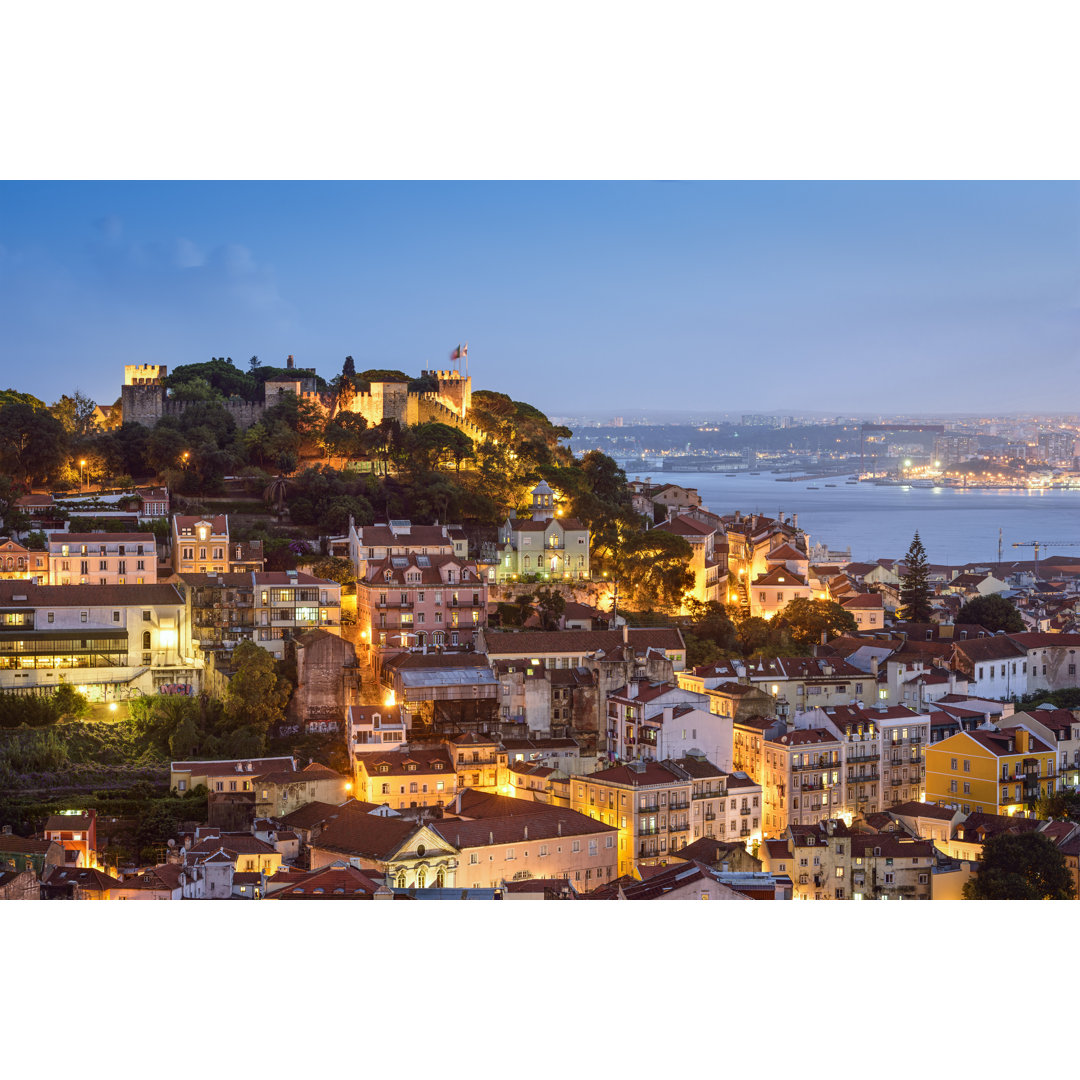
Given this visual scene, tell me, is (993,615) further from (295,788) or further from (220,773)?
(220,773)

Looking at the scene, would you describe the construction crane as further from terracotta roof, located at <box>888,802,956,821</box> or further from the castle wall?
terracotta roof, located at <box>888,802,956,821</box>

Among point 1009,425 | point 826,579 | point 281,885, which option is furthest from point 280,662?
point 1009,425

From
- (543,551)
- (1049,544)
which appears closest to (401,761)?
(543,551)

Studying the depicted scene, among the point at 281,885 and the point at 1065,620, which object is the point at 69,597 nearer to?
the point at 281,885

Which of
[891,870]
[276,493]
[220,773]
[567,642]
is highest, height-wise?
[276,493]

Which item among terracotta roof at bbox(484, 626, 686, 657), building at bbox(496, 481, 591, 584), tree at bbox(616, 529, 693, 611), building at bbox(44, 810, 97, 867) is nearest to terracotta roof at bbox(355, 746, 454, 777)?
terracotta roof at bbox(484, 626, 686, 657)

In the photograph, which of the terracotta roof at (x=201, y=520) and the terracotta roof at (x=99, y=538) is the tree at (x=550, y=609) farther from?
the terracotta roof at (x=99, y=538)

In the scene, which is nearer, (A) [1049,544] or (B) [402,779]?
(B) [402,779]

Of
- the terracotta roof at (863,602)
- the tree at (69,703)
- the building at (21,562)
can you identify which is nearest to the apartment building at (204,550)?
the building at (21,562)
